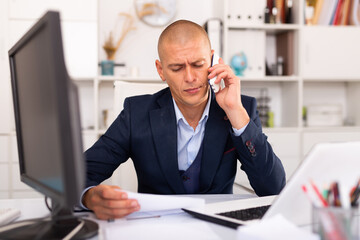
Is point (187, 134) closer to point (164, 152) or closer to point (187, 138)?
point (187, 138)

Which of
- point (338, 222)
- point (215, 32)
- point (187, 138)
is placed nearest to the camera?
point (338, 222)

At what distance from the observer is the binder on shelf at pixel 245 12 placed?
10.2 ft

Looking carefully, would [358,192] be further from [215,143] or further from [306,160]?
[215,143]

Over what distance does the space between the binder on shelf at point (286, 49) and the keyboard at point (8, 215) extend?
277cm

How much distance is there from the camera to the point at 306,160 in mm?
696

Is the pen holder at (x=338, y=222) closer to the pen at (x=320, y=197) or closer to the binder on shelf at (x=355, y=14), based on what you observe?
the pen at (x=320, y=197)

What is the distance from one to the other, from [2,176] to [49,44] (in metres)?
2.55

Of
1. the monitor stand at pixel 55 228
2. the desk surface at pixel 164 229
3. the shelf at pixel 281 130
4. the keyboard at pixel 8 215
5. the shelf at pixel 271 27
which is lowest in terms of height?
the shelf at pixel 281 130

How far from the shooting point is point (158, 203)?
940 millimetres

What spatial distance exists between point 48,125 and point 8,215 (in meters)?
0.40

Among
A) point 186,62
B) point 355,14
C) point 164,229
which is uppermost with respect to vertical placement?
point 355,14

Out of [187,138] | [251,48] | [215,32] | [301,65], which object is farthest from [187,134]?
[301,65]

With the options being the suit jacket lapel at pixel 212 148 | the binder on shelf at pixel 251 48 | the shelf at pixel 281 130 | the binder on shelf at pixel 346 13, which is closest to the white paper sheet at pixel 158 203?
the suit jacket lapel at pixel 212 148

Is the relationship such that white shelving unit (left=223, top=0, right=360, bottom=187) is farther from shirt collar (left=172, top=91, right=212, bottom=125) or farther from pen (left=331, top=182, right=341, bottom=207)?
pen (left=331, top=182, right=341, bottom=207)
